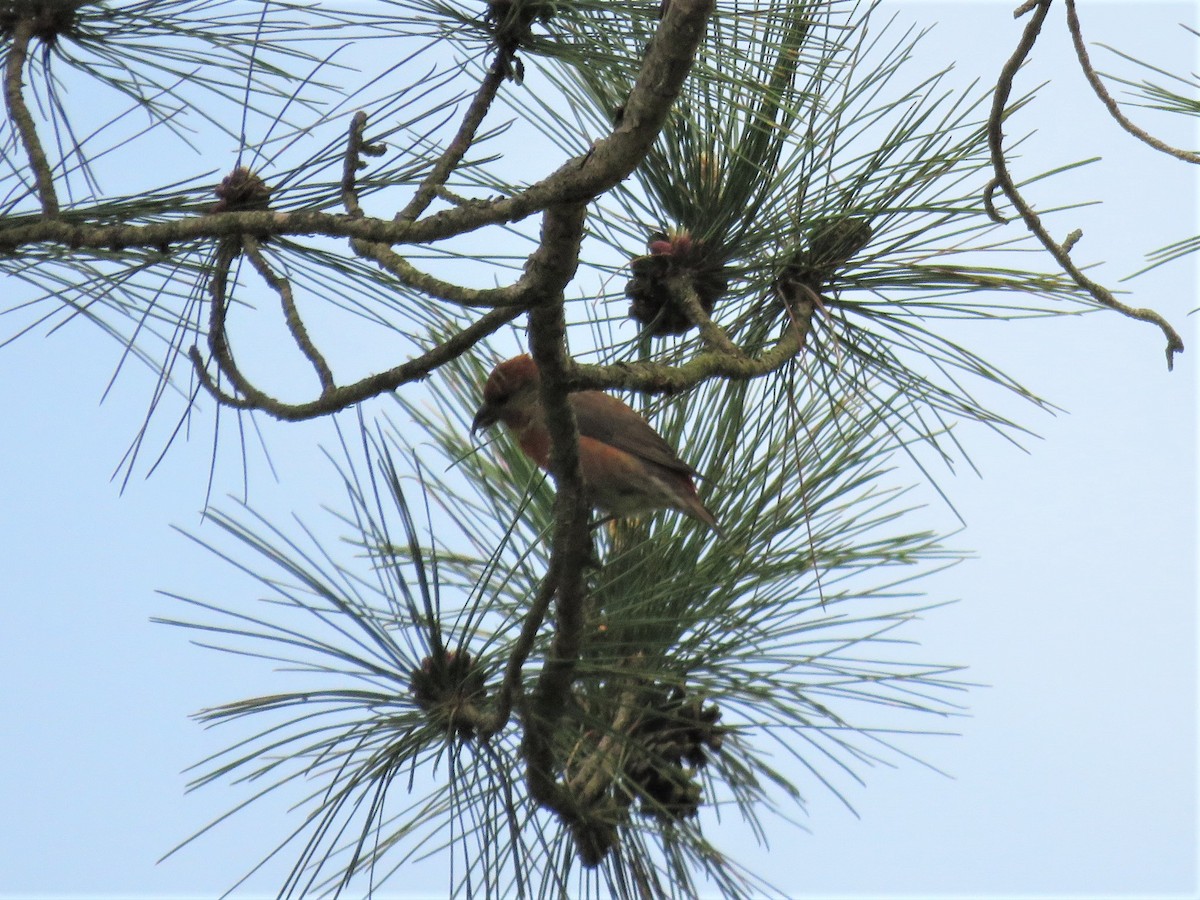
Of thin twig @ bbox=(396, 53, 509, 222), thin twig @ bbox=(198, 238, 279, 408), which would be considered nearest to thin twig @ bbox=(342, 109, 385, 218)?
thin twig @ bbox=(396, 53, 509, 222)

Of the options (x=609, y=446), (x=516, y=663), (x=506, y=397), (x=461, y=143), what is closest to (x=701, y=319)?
(x=461, y=143)

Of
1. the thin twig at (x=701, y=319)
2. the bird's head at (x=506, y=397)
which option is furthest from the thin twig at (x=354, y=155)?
the bird's head at (x=506, y=397)

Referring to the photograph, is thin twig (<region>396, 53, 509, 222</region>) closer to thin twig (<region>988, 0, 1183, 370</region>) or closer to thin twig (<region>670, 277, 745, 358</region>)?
thin twig (<region>670, 277, 745, 358</region>)

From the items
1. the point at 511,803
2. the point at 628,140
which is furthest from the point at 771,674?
the point at 628,140

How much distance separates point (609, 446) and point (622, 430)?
59mm

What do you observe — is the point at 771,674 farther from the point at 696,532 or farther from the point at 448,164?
the point at 448,164

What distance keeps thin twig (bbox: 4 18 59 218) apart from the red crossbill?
106cm

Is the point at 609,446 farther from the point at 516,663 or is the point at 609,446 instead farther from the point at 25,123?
the point at 25,123

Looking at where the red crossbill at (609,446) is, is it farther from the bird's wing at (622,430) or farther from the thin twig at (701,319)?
the thin twig at (701,319)

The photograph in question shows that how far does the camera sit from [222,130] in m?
2.33

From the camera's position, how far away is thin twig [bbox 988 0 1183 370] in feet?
5.45

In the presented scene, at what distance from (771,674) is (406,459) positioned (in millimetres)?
875

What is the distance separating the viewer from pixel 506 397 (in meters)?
3.18

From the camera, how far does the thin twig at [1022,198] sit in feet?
5.45
